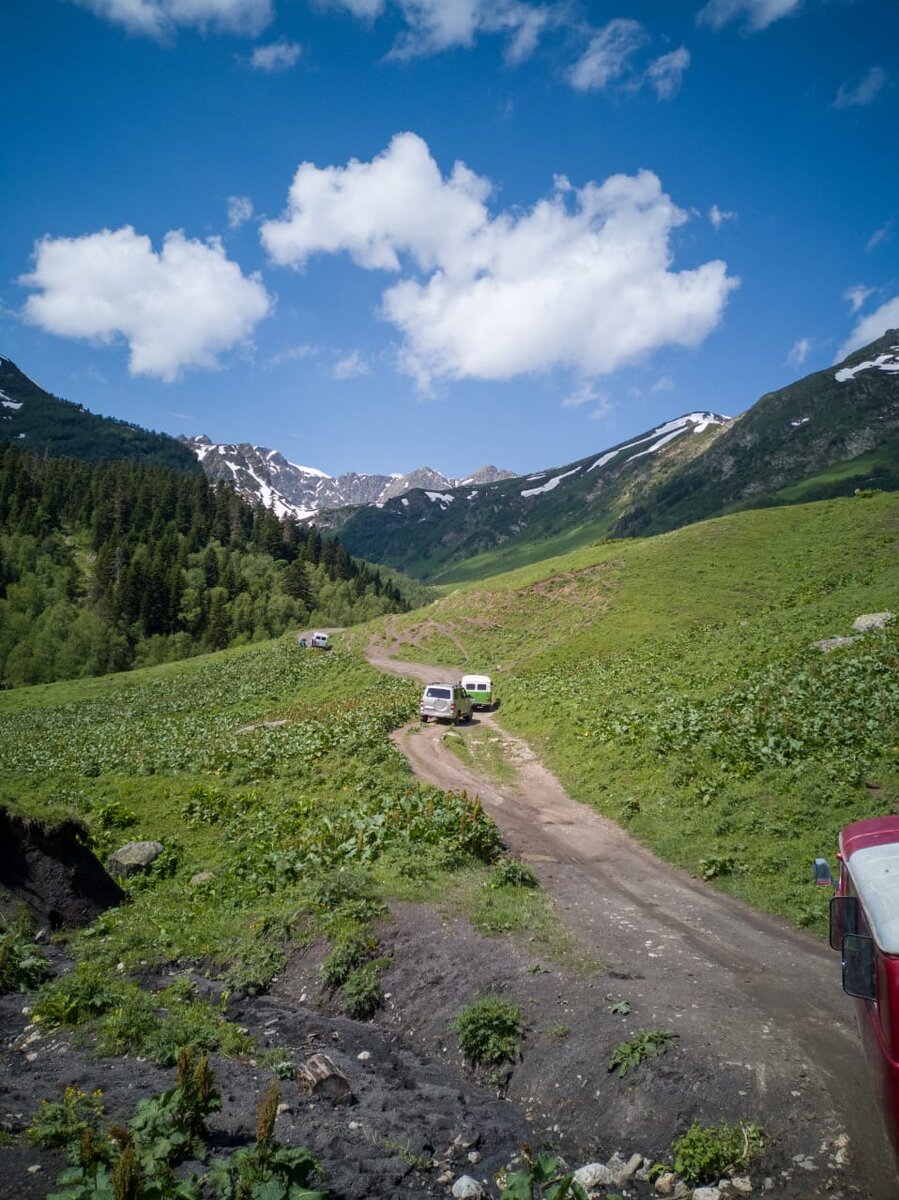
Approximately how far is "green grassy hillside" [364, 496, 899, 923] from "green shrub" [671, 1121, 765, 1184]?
7.50 metres

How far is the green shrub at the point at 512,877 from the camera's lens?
14.6m

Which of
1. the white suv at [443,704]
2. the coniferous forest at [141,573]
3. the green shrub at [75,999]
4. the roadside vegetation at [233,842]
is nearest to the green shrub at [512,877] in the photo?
the roadside vegetation at [233,842]

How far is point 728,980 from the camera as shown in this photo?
33.7ft

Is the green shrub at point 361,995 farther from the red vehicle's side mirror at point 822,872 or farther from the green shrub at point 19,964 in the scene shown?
the red vehicle's side mirror at point 822,872

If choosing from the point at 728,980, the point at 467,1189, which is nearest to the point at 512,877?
the point at 728,980

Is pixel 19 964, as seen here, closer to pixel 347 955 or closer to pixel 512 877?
pixel 347 955

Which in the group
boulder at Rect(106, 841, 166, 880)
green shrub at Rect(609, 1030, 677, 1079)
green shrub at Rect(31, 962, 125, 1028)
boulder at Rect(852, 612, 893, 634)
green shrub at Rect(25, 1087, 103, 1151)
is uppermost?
boulder at Rect(852, 612, 893, 634)

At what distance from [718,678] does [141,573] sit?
111 meters

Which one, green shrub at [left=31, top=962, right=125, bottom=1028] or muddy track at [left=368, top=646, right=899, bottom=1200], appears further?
green shrub at [left=31, top=962, right=125, bottom=1028]

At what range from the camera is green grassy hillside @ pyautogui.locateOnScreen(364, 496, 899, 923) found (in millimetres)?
17156

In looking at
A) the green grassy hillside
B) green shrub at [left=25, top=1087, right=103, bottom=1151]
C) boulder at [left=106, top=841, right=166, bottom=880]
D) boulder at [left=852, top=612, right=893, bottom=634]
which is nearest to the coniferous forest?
the green grassy hillside

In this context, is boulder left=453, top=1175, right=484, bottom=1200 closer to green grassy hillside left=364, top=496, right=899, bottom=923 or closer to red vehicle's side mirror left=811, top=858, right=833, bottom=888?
red vehicle's side mirror left=811, top=858, right=833, bottom=888

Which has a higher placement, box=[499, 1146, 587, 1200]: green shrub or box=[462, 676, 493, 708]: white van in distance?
box=[499, 1146, 587, 1200]: green shrub

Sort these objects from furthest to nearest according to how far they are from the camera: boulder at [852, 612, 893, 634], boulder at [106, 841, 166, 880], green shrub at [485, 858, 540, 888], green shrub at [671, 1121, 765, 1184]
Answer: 1. boulder at [852, 612, 893, 634]
2. boulder at [106, 841, 166, 880]
3. green shrub at [485, 858, 540, 888]
4. green shrub at [671, 1121, 765, 1184]
